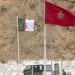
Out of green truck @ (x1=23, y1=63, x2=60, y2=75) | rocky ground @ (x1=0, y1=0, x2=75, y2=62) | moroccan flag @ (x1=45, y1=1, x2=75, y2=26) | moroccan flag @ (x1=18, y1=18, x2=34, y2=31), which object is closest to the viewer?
moroccan flag @ (x1=45, y1=1, x2=75, y2=26)

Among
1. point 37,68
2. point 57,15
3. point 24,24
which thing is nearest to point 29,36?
point 24,24

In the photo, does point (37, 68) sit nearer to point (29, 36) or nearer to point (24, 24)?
point (29, 36)

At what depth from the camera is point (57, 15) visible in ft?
20.1

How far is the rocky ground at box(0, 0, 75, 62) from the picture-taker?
8.92 metres

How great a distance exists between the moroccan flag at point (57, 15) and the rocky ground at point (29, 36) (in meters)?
3.01

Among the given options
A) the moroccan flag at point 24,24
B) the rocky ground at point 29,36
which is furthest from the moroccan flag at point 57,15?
the rocky ground at point 29,36

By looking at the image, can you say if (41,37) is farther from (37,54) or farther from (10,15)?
(10,15)

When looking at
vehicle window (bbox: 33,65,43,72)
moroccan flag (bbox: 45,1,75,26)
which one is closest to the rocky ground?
vehicle window (bbox: 33,65,43,72)

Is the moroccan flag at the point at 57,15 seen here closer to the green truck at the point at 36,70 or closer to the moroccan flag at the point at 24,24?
the moroccan flag at the point at 24,24

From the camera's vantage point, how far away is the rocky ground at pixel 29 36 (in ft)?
29.3

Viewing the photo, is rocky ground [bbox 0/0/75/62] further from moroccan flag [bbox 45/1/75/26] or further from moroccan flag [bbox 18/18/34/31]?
moroccan flag [bbox 45/1/75/26]

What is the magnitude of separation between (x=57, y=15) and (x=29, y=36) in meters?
3.19

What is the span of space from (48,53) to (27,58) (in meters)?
1.13

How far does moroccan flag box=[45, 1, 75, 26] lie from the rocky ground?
301 centimetres
